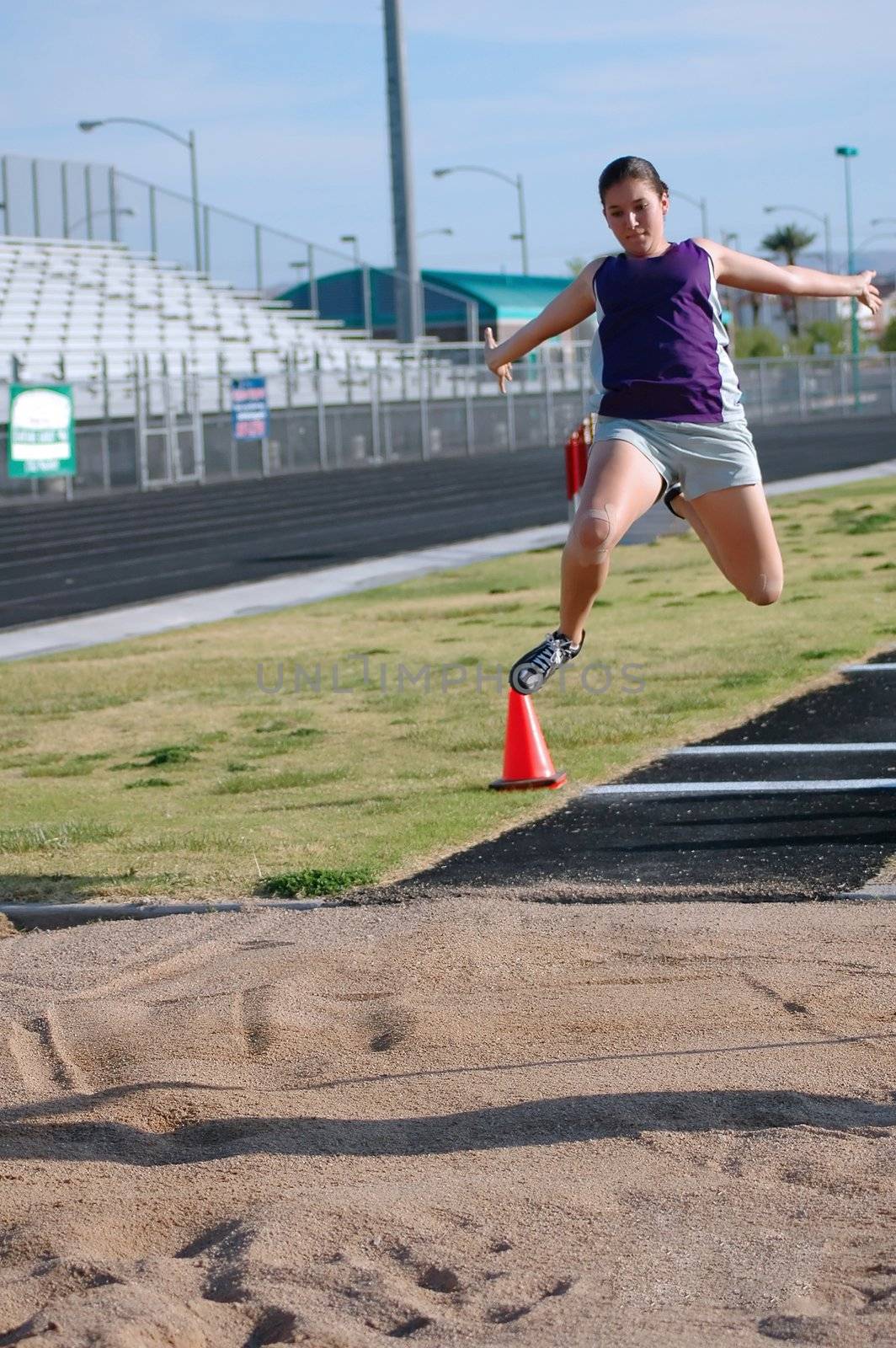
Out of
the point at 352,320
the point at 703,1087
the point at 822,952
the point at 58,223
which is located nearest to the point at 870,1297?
the point at 703,1087

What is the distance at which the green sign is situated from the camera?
32.5 metres

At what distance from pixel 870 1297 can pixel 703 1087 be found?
1.16 meters

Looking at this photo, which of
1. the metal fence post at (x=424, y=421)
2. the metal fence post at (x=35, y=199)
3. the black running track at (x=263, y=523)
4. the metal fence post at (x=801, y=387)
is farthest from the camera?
the metal fence post at (x=801, y=387)

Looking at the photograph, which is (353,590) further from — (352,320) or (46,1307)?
(352,320)

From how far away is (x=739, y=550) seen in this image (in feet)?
19.9

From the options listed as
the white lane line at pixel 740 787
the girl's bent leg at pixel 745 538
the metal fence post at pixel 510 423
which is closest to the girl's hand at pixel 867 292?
the girl's bent leg at pixel 745 538

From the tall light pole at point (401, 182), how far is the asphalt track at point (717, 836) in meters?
41.2

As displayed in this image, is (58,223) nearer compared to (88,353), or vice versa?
(88,353)

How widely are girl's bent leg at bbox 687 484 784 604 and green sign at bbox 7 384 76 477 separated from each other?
2777 centimetres

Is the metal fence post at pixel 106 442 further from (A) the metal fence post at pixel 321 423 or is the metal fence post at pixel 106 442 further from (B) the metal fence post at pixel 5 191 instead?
(B) the metal fence post at pixel 5 191

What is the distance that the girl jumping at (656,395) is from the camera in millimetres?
5785

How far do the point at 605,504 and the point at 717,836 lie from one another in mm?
2165

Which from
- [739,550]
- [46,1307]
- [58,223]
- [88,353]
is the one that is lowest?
[46,1307]

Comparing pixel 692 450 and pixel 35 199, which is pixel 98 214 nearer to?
pixel 35 199
